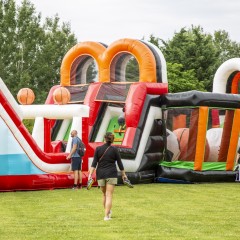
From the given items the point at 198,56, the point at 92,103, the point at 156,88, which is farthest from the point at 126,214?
the point at 198,56

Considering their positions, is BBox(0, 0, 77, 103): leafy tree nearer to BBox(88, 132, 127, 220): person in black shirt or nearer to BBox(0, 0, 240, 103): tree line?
BBox(0, 0, 240, 103): tree line

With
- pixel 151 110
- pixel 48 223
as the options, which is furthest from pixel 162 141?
pixel 48 223

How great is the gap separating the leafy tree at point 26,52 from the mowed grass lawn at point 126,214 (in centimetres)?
2712

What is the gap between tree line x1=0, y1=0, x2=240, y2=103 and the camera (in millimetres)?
41594

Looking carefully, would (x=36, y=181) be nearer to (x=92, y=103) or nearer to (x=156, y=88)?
(x=92, y=103)

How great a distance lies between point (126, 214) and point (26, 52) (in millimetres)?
32410

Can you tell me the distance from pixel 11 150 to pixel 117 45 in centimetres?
544

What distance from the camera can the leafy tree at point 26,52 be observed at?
41.6m

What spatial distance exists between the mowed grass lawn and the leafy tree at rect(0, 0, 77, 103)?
89.0ft

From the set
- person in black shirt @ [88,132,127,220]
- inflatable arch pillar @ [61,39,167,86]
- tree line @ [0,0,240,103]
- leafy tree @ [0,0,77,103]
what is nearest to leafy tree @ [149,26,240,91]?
tree line @ [0,0,240,103]

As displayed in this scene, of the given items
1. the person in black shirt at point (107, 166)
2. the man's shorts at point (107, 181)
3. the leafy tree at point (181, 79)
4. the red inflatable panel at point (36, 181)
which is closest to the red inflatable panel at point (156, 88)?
the red inflatable panel at point (36, 181)

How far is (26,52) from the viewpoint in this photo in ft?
138

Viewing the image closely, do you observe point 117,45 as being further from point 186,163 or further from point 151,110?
point 186,163

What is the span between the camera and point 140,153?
1748 cm
